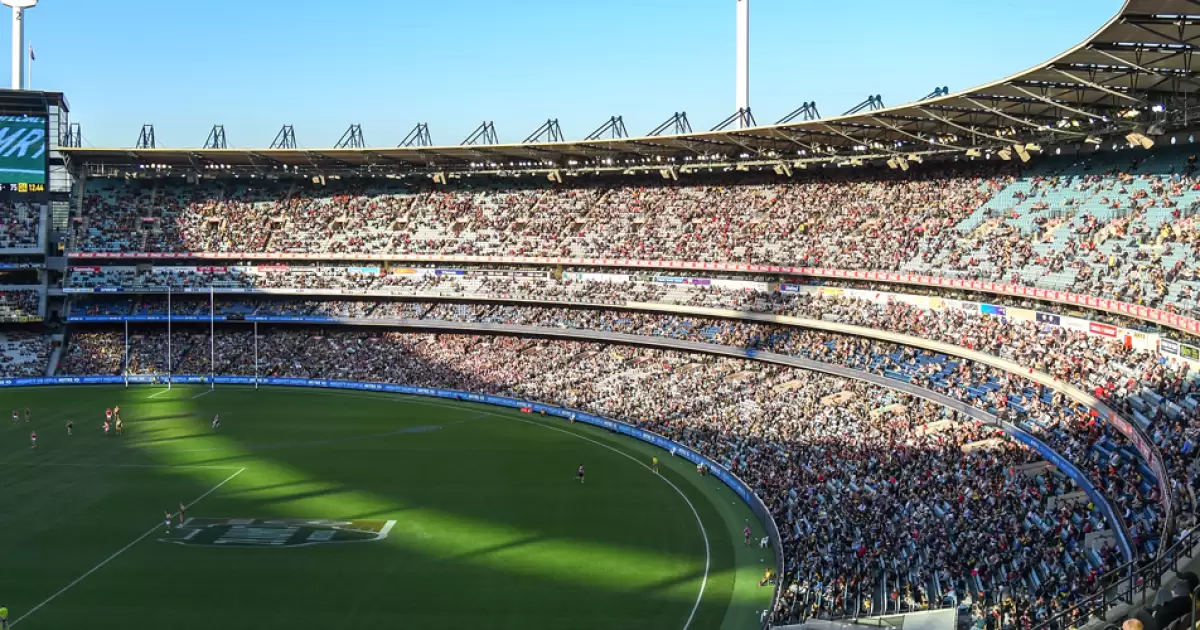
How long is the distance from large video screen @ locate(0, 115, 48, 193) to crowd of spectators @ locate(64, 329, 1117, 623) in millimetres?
14970

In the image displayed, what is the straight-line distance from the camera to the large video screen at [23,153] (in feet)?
264

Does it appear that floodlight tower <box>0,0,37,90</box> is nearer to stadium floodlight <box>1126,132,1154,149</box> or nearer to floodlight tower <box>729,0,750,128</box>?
floodlight tower <box>729,0,750,128</box>

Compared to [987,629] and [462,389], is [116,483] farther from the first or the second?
[987,629]

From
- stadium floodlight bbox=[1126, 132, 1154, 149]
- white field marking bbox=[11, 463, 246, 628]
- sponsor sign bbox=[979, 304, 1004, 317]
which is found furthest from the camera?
sponsor sign bbox=[979, 304, 1004, 317]

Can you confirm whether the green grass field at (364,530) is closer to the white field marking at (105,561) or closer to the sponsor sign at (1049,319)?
the white field marking at (105,561)

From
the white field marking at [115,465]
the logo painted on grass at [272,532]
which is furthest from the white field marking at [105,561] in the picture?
the white field marking at [115,465]

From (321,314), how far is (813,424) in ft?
153

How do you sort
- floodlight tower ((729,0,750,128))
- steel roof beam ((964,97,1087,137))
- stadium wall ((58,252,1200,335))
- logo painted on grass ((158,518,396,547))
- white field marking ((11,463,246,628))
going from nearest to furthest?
white field marking ((11,463,246,628)), logo painted on grass ((158,518,396,547)), stadium wall ((58,252,1200,335)), steel roof beam ((964,97,1087,137)), floodlight tower ((729,0,750,128))

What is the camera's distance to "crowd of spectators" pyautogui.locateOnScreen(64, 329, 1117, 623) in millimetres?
28281

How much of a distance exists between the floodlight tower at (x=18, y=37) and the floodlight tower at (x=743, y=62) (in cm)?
6071

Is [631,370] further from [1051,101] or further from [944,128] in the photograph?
[1051,101]

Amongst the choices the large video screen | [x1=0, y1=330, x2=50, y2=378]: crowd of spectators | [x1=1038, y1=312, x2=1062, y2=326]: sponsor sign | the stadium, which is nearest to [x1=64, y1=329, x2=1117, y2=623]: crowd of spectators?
the stadium

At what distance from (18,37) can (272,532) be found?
67.0 meters

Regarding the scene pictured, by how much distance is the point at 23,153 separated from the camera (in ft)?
265
